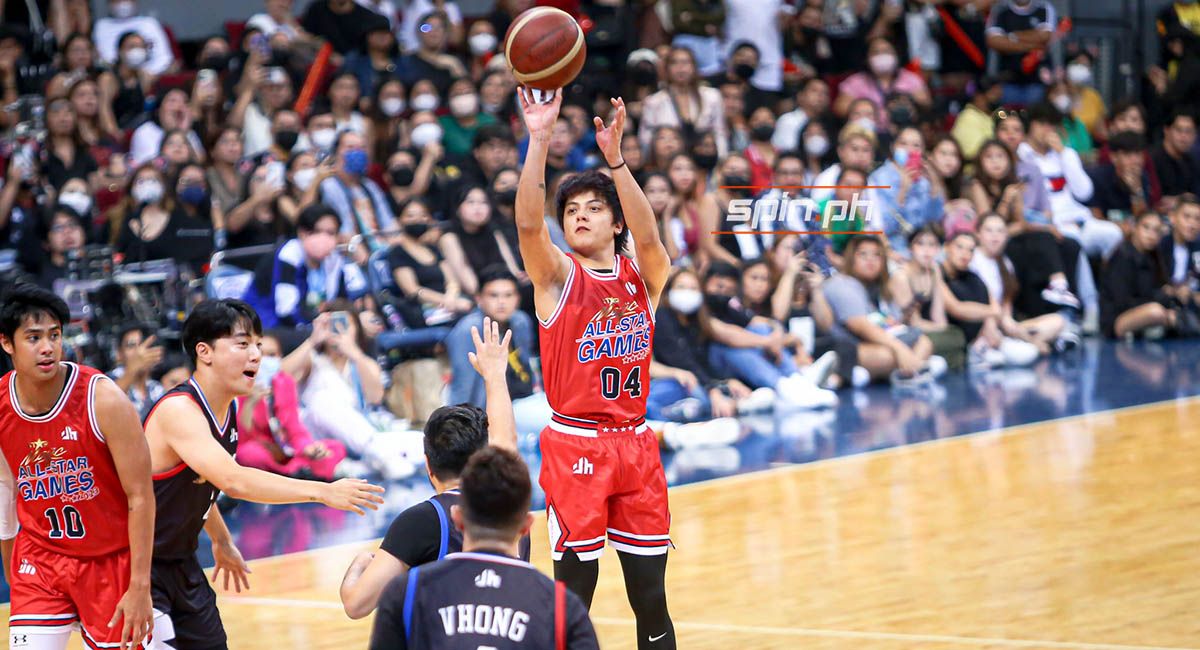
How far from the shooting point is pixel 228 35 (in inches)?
547

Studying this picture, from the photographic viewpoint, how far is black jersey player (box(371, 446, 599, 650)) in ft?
10.5

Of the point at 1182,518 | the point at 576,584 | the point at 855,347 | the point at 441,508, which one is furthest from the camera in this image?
the point at 855,347

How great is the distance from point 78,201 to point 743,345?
4.69m

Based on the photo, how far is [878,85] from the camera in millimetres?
15023

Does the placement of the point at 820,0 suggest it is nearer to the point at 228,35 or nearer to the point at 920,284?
the point at 920,284

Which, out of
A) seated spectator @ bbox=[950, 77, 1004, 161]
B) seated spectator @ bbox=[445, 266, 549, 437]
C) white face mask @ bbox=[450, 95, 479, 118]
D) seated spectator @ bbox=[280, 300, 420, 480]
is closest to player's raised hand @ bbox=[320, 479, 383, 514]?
seated spectator @ bbox=[280, 300, 420, 480]

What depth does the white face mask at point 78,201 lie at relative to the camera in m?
10.7

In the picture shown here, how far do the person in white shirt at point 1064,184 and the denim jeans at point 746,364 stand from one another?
4204mm

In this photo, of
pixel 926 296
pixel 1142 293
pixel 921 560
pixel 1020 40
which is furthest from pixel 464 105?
pixel 1020 40

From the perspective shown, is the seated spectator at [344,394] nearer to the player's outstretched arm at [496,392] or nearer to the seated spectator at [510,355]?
the seated spectator at [510,355]

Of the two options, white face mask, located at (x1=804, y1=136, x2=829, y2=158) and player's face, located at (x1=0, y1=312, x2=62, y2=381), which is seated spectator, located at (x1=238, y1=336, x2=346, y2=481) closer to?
player's face, located at (x1=0, y1=312, x2=62, y2=381)

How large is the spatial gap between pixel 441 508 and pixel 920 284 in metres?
8.92

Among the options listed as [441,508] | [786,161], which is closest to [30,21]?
[786,161]

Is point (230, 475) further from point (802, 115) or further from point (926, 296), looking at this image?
point (802, 115)
